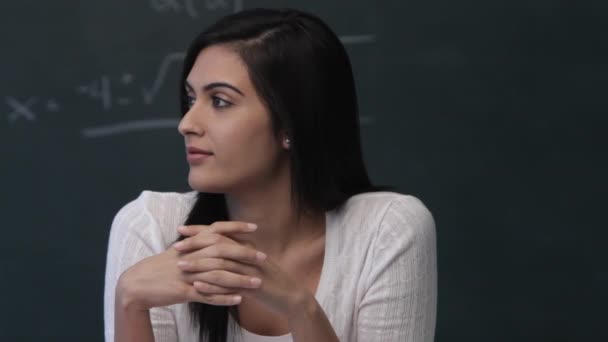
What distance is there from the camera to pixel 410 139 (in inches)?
94.8

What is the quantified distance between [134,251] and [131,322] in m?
0.20

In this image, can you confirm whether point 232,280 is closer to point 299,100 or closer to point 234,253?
point 234,253

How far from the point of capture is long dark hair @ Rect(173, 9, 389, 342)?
5.22ft

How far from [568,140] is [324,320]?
1174mm

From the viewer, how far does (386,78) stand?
94.6 inches

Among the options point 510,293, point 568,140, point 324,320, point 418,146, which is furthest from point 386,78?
point 324,320

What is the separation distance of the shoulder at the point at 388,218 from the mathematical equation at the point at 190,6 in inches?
32.2

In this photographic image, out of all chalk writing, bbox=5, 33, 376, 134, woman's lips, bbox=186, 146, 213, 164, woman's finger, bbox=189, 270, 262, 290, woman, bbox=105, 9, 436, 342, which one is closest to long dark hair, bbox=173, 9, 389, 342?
woman, bbox=105, 9, 436, 342

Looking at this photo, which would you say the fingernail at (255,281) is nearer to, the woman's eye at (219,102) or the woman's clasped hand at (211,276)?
the woman's clasped hand at (211,276)

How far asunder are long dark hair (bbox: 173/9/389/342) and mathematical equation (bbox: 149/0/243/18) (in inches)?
26.0

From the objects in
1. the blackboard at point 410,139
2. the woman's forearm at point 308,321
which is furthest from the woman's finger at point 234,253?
the blackboard at point 410,139

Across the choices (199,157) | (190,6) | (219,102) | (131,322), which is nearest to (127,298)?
(131,322)

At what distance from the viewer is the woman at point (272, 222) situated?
58.4 inches

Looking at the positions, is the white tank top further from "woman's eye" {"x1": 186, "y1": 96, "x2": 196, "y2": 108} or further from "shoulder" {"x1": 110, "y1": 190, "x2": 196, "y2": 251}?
"woman's eye" {"x1": 186, "y1": 96, "x2": 196, "y2": 108}
